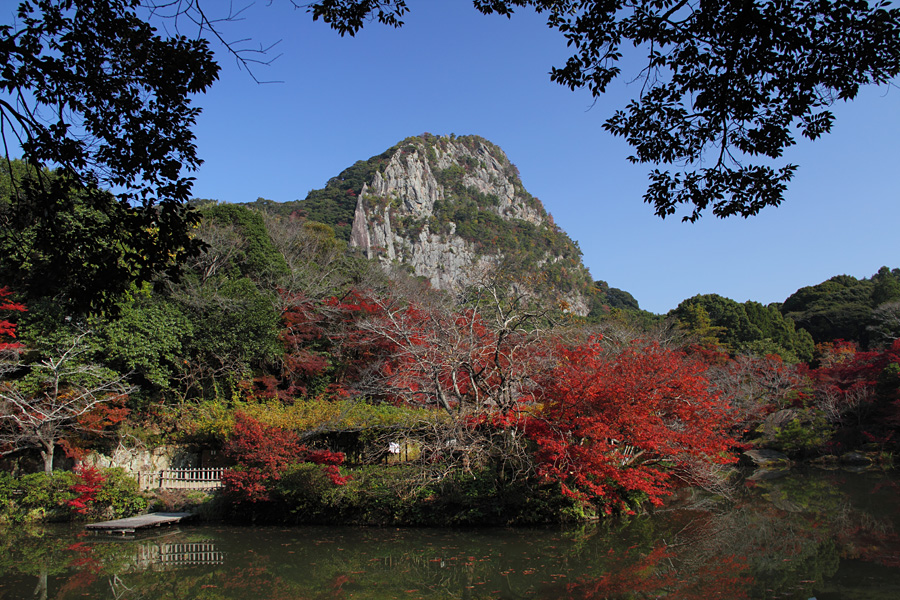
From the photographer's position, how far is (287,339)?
673 inches

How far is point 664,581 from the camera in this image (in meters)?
6.58

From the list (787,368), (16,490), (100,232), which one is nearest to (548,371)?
(100,232)

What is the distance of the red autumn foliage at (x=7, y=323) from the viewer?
38.7 feet

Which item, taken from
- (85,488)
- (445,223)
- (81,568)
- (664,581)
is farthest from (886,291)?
(445,223)

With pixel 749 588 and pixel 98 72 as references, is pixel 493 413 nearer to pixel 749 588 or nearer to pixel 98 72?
pixel 749 588

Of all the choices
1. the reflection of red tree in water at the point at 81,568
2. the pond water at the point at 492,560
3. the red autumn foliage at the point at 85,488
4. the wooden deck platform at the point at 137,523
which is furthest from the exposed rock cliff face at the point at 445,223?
the reflection of red tree in water at the point at 81,568

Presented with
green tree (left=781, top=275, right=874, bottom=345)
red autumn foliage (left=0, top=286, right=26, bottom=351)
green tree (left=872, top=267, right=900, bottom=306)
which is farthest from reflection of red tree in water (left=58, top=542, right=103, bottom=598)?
green tree (left=872, top=267, right=900, bottom=306)

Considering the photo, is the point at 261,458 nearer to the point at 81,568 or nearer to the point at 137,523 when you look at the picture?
the point at 137,523

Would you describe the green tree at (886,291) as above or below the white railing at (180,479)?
above

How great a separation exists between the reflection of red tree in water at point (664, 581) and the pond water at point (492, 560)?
2 cm

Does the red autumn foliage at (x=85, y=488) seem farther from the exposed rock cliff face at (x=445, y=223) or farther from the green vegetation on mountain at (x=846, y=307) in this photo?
the exposed rock cliff face at (x=445, y=223)

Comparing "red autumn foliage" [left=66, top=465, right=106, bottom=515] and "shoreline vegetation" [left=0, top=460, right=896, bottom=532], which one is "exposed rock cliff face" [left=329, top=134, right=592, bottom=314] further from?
"red autumn foliage" [left=66, top=465, right=106, bottom=515]

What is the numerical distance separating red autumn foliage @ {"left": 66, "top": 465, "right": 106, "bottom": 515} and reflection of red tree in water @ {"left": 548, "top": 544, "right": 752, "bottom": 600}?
1023cm

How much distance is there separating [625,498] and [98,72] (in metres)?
10.9
